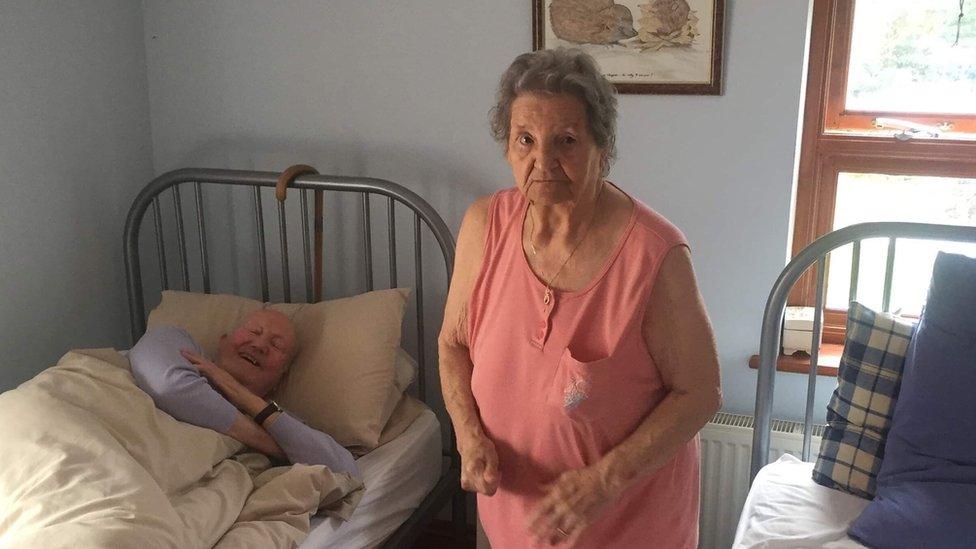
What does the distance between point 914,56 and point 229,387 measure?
170 centimetres

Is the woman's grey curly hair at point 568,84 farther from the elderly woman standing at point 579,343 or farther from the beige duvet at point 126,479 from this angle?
the beige duvet at point 126,479

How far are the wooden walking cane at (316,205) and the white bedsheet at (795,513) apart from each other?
1209 millimetres

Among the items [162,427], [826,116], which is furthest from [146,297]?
[826,116]

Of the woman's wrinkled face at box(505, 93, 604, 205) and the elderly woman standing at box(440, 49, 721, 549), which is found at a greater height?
the woman's wrinkled face at box(505, 93, 604, 205)

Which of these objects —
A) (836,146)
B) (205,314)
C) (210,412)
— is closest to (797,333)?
(836,146)

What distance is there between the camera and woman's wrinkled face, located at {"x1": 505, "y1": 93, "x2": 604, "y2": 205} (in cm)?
127

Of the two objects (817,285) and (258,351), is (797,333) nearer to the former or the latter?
(817,285)

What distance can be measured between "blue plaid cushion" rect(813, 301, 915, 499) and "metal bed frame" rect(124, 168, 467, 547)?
935mm

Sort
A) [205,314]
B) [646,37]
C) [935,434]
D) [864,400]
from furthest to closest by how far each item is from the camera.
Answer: [205,314], [646,37], [864,400], [935,434]

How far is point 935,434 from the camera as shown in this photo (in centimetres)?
150

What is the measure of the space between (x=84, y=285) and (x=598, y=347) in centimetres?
168

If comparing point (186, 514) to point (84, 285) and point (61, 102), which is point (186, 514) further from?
point (61, 102)

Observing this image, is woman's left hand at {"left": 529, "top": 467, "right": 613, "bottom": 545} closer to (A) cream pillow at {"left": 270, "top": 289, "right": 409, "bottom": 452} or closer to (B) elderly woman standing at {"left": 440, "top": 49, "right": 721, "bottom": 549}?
(B) elderly woman standing at {"left": 440, "top": 49, "right": 721, "bottom": 549}

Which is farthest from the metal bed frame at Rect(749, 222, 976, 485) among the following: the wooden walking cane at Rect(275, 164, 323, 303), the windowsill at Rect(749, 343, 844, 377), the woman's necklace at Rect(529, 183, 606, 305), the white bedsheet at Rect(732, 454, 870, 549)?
the wooden walking cane at Rect(275, 164, 323, 303)
